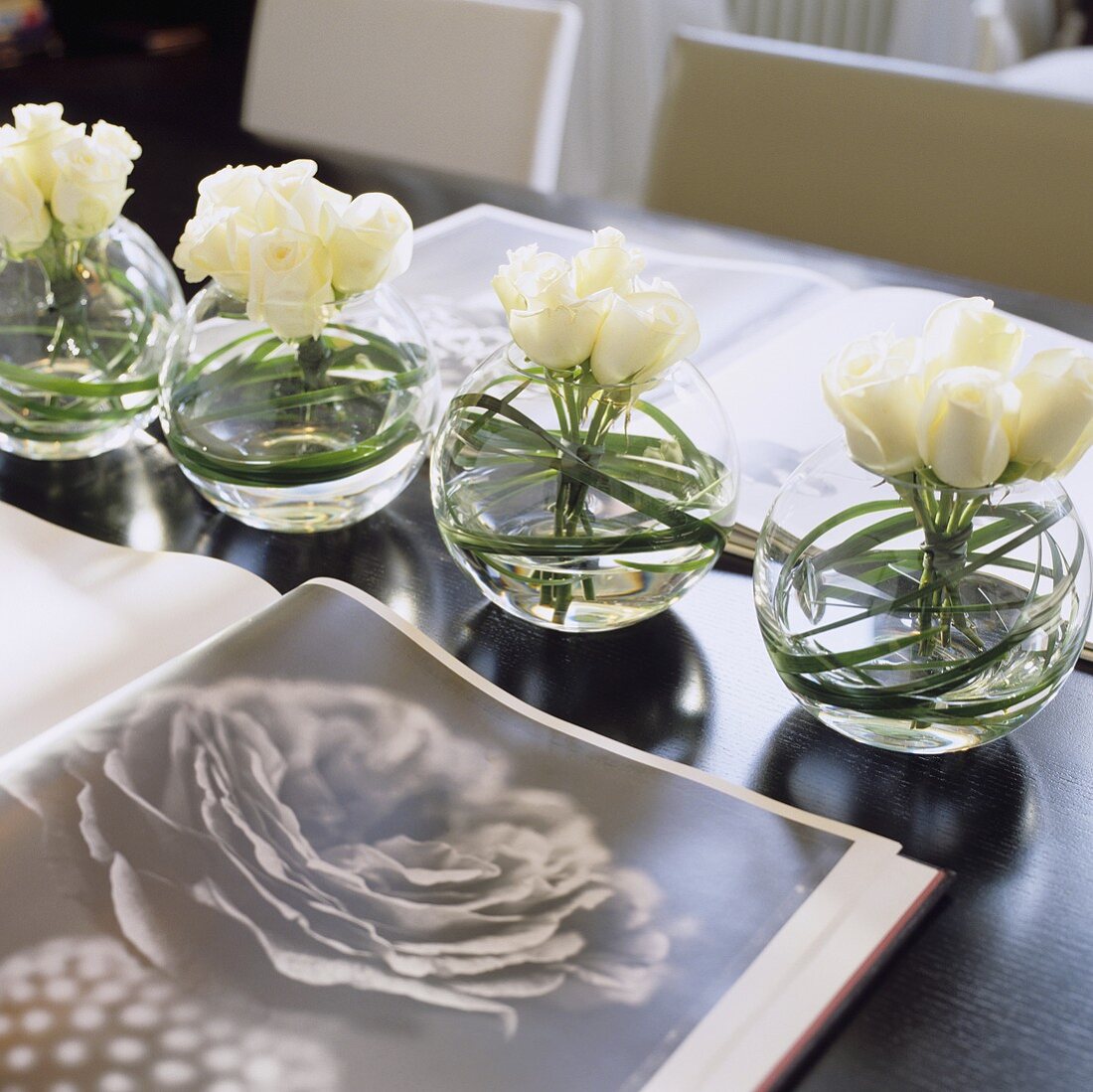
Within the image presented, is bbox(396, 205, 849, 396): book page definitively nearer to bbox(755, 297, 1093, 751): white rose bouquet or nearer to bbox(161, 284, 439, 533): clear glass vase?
bbox(161, 284, 439, 533): clear glass vase

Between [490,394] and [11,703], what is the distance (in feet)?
0.74

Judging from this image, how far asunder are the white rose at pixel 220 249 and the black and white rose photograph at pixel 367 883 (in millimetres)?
154

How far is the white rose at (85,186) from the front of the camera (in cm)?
65

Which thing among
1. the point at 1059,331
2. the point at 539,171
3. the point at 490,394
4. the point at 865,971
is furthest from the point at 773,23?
the point at 865,971

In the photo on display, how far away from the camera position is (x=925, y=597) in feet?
1.62

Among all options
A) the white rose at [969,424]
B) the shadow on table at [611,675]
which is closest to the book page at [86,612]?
the shadow on table at [611,675]

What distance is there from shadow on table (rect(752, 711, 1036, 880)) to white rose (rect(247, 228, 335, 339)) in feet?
0.85

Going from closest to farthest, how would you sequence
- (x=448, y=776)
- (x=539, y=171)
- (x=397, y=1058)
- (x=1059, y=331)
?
(x=397, y=1058) < (x=448, y=776) < (x=1059, y=331) < (x=539, y=171)

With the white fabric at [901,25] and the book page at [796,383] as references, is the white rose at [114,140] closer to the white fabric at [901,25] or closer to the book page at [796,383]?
the book page at [796,383]

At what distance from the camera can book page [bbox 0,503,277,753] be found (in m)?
0.55

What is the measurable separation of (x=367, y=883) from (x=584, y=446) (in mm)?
197

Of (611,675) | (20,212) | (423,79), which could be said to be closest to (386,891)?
(611,675)

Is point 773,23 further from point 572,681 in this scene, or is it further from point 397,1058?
point 397,1058

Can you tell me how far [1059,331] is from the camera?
2.98 ft
